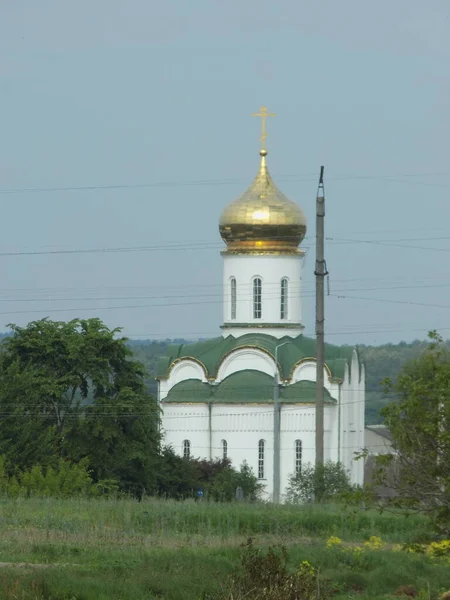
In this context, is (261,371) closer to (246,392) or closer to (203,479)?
(246,392)

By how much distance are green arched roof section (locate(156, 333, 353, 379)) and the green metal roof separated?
1.77 feet

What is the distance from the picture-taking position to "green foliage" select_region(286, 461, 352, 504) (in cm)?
3303

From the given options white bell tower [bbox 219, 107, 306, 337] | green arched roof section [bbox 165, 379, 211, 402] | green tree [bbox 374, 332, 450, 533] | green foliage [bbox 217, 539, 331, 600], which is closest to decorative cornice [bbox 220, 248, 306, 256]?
white bell tower [bbox 219, 107, 306, 337]

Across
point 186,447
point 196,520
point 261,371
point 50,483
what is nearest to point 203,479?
point 186,447

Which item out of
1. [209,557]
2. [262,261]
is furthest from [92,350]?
[209,557]

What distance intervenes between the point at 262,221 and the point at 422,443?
31274 millimetres

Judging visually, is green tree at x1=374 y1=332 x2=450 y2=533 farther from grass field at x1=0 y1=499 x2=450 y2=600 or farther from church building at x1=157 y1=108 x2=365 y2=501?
church building at x1=157 y1=108 x2=365 y2=501

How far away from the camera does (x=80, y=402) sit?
39.6 metres

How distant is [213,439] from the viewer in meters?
46.0

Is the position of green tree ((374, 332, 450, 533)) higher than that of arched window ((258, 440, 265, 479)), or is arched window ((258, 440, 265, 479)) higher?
arched window ((258, 440, 265, 479))

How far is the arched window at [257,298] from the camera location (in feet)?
156

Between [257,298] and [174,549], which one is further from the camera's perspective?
[257,298]

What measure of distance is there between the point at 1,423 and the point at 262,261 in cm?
1298

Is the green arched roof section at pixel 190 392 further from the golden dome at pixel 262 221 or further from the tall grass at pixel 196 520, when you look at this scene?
the tall grass at pixel 196 520
